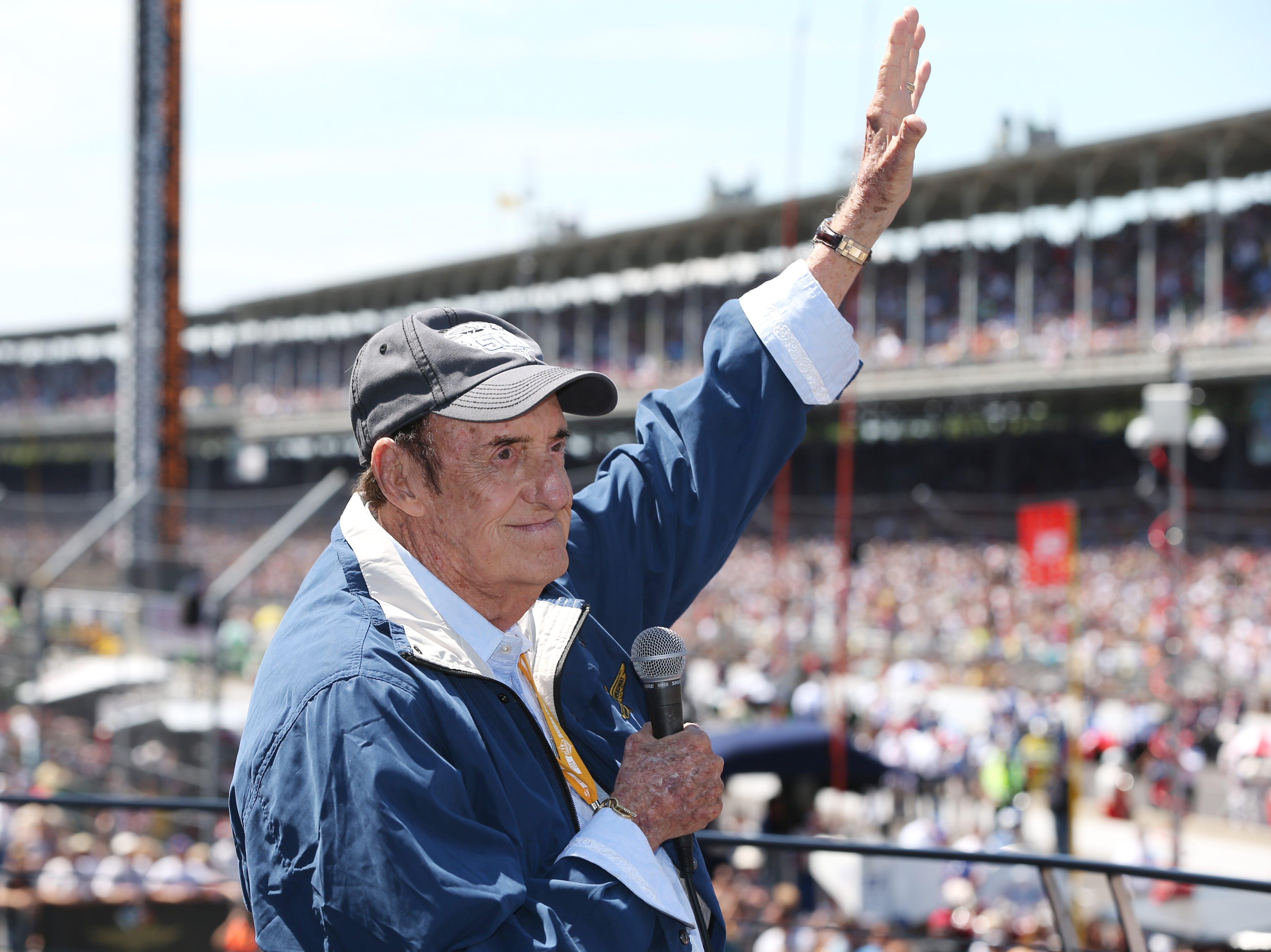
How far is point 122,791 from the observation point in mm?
8188

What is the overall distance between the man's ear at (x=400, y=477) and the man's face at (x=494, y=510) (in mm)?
11

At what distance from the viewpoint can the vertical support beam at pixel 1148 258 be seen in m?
22.5

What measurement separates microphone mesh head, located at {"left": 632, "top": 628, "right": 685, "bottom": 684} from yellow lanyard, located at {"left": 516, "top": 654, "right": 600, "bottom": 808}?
177 mm

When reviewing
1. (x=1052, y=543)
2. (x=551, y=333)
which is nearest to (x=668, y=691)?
(x=1052, y=543)

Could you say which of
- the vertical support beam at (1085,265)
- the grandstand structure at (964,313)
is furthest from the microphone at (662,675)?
the vertical support beam at (1085,265)

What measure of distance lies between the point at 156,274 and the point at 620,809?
51.0 feet

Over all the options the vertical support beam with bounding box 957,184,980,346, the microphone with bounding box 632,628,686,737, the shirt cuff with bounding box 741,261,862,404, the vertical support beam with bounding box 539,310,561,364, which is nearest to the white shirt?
the microphone with bounding box 632,628,686,737

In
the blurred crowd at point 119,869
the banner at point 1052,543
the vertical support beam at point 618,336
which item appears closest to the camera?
the blurred crowd at point 119,869

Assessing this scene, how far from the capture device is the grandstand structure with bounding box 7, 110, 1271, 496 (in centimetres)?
2242

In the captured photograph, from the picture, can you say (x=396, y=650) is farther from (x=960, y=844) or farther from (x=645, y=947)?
(x=960, y=844)

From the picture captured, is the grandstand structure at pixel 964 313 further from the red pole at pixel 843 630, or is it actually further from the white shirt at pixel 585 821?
the white shirt at pixel 585 821

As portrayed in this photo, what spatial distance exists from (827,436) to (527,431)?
29568 millimetres

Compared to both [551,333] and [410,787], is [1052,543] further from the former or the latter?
[551,333]

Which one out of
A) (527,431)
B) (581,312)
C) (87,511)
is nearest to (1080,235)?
(581,312)
